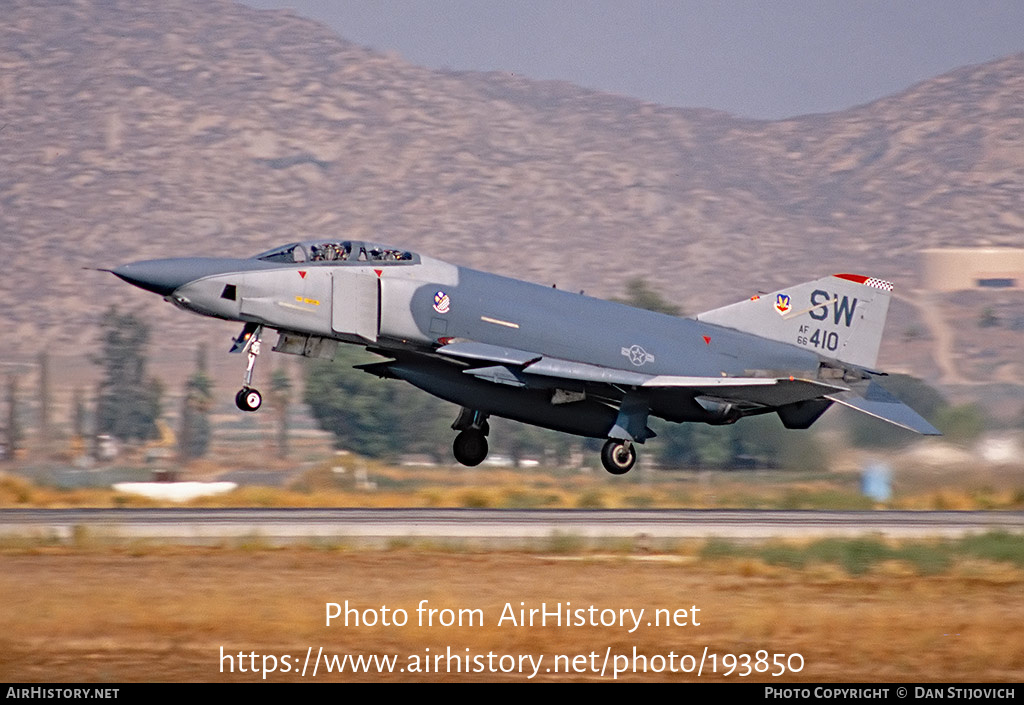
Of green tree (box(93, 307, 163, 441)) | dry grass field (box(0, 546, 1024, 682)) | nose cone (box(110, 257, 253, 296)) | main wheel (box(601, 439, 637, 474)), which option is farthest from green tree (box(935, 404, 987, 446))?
green tree (box(93, 307, 163, 441))

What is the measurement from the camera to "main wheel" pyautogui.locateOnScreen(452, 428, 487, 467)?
2653 cm

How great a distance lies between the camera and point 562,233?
5531 inches

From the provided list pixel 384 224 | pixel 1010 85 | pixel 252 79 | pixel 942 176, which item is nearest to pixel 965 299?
pixel 942 176

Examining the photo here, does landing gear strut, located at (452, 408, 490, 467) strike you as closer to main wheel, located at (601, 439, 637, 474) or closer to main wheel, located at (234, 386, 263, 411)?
main wheel, located at (601, 439, 637, 474)

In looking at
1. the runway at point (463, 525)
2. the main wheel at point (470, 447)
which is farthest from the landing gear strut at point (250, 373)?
the main wheel at point (470, 447)

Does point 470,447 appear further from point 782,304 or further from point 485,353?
point 782,304

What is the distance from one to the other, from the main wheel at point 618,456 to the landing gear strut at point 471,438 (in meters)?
2.41

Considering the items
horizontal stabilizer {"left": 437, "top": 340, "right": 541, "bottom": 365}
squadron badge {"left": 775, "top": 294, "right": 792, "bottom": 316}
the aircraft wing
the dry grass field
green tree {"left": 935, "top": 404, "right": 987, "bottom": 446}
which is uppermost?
squadron badge {"left": 775, "top": 294, "right": 792, "bottom": 316}

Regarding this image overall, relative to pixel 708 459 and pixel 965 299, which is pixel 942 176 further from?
pixel 708 459

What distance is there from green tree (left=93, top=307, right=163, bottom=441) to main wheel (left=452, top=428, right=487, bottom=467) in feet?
189

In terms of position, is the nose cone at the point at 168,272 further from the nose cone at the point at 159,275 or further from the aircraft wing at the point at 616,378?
the aircraft wing at the point at 616,378

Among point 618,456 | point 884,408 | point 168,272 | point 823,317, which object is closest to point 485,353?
point 618,456

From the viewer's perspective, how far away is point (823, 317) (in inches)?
1114

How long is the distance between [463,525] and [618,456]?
463cm
